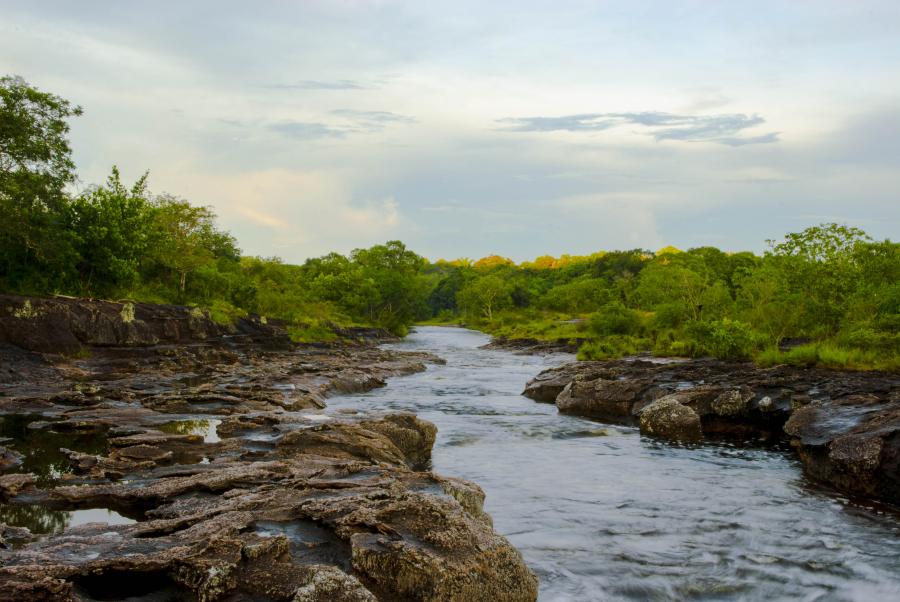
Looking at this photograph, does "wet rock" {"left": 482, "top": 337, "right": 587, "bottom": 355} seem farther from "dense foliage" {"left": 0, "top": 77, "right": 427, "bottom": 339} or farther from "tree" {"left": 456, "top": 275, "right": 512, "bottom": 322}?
"tree" {"left": 456, "top": 275, "right": 512, "bottom": 322}

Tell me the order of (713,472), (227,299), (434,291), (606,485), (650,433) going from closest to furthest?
1. (606,485)
2. (713,472)
3. (650,433)
4. (227,299)
5. (434,291)

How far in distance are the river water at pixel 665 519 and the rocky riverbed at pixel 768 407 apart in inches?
26.8

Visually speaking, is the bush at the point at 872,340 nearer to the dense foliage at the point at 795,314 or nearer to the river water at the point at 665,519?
the dense foliage at the point at 795,314

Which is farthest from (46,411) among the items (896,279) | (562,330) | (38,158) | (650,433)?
(562,330)

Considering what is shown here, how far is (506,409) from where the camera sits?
22.7 m

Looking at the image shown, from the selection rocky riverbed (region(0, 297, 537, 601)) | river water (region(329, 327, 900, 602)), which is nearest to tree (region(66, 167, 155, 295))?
rocky riverbed (region(0, 297, 537, 601))

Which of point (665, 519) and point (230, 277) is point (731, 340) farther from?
point (230, 277)

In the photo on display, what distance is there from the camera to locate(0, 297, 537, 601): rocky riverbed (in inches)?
217

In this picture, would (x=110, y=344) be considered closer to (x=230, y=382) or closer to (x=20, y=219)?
(x=20, y=219)

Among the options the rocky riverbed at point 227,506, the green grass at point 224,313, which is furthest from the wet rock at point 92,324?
the rocky riverbed at point 227,506

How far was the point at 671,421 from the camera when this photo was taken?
17359mm

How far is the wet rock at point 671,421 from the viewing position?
17.2 meters

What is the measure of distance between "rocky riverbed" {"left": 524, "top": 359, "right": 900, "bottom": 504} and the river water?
0.68m

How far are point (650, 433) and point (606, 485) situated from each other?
5.46m
